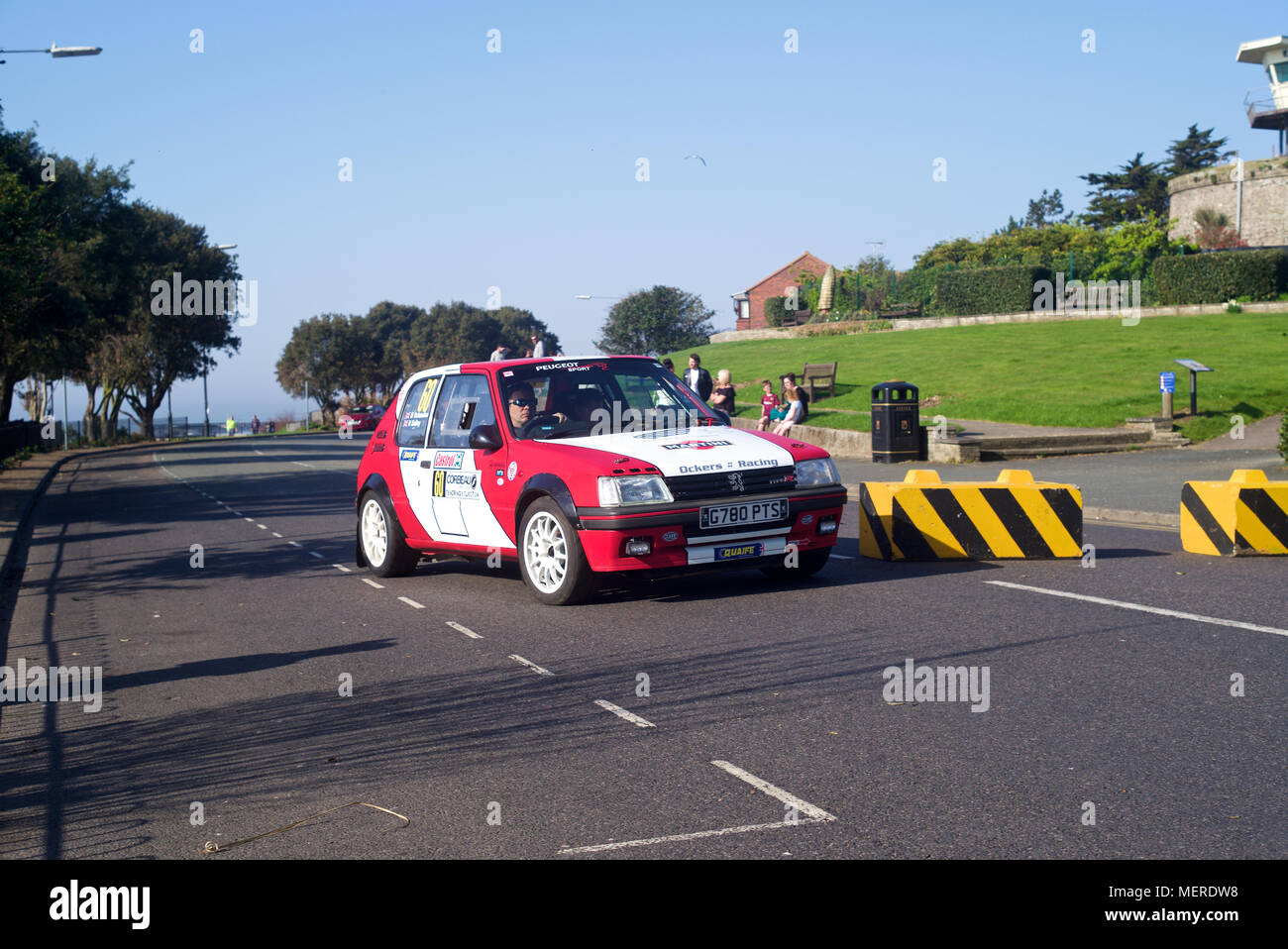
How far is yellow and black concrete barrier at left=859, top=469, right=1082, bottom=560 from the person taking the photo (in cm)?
1060

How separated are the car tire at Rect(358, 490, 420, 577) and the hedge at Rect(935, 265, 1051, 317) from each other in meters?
40.8

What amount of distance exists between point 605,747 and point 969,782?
1579mm

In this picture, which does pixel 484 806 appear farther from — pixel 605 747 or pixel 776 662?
pixel 776 662

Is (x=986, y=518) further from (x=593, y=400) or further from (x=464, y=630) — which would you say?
(x=464, y=630)

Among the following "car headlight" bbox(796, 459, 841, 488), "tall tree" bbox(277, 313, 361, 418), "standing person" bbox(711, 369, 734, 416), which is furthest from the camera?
"tall tree" bbox(277, 313, 361, 418)

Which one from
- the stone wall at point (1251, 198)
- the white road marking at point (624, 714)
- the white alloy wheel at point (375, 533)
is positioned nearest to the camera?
the white road marking at point (624, 714)

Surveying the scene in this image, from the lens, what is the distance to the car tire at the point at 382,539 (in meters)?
11.1

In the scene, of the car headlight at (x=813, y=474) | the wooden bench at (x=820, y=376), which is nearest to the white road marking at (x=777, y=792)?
the car headlight at (x=813, y=474)

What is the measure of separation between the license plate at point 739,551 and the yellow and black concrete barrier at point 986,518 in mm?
1914

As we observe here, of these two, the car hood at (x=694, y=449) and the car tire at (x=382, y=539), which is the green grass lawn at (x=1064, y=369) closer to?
the car hood at (x=694, y=449)

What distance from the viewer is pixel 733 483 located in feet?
29.6

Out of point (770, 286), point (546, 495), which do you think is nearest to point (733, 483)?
point (546, 495)

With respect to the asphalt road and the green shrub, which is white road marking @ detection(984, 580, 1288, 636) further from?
the green shrub

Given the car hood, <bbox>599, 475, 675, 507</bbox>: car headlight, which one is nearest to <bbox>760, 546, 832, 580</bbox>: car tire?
A: the car hood
